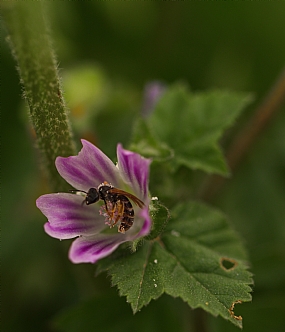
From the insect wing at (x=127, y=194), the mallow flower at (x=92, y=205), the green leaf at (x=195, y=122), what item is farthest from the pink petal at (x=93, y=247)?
the green leaf at (x=195, y=122)

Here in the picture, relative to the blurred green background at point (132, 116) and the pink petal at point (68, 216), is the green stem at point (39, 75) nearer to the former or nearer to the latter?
the pink petal at point (68, 216)

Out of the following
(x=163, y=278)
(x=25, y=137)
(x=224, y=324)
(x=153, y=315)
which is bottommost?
(x=224, y=324)

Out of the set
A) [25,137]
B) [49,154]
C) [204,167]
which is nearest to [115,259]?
[49,154]

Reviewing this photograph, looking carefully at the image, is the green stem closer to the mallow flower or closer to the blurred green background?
the mallow flower

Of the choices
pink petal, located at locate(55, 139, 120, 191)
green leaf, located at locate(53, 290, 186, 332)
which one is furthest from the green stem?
green leaf, located at locate(53, 290, 186, 332)

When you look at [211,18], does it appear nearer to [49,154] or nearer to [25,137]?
[25,137]

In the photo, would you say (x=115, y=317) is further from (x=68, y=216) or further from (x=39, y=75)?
(x=39, y=75)
